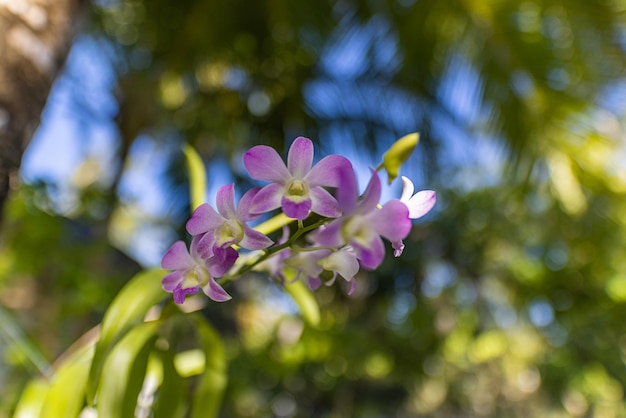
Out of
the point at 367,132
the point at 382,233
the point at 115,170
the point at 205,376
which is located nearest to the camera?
the point at 382,233

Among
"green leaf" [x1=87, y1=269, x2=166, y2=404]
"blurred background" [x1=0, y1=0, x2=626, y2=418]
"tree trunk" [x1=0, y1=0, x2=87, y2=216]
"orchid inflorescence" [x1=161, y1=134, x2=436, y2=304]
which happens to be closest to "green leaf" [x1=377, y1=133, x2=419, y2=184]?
"orchid inflorescence" [x1=161, y1=134, x2=436, y2=304]

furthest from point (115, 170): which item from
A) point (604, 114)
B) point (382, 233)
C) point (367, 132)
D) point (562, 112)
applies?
point (382, 233)

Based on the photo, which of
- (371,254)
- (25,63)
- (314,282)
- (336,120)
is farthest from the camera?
(336,120)

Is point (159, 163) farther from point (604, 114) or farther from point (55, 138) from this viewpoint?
point (604, 114)

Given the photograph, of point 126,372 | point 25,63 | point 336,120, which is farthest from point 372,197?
point 336,120

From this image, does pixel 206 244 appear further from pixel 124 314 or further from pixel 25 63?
pixel 25 63

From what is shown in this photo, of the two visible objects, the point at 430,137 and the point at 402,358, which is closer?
the point at 430,137
